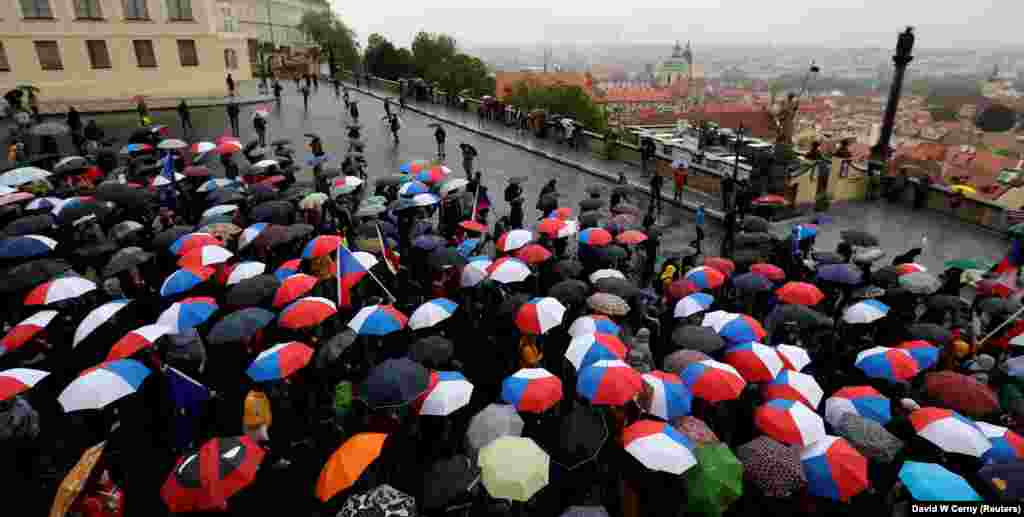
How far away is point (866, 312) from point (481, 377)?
20.0 feet

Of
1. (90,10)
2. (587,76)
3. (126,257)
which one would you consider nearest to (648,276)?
(126,257)

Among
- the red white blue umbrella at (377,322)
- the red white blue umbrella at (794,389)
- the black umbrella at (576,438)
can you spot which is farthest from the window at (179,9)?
the red white blue umbrella at (794,389)

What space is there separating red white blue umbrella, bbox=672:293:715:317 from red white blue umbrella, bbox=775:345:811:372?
138 centimetres

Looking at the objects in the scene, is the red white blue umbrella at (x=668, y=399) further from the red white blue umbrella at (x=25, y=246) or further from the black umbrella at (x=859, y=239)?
the red white blue umbrella at (x=25, y=246)

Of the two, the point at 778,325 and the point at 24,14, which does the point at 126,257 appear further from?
the point at 24,14

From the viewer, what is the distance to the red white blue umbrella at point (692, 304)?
30.1 ft

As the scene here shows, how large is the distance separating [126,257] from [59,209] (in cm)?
366

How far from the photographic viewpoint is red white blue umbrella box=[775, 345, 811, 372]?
7.85 metres

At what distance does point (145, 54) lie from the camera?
3409 centimetres

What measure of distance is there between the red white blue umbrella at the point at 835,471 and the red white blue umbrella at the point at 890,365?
7.35ft

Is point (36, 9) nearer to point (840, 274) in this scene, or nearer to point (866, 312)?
point (840, 274)

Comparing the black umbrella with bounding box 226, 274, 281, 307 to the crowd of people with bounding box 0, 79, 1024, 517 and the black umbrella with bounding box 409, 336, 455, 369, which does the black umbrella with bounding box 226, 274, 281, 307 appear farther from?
the black umbrella with bounding box 409, 336, 455, 369

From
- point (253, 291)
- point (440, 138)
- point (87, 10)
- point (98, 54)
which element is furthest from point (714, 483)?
point (87, 10)

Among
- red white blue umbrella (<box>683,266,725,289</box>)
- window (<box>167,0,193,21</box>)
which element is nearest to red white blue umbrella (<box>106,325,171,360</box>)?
red white blue umbrella (<box>683,266,725,289</box>)
